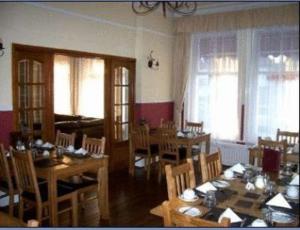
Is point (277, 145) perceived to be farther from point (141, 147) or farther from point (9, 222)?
point (9, 222)

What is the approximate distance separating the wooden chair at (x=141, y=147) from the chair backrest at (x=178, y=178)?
2337mm

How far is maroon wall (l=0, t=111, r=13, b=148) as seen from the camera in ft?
12.5

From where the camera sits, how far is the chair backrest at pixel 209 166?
2.88 meters

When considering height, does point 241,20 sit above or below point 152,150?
above

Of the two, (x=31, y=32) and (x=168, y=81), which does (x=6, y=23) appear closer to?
(x=31, y=32)

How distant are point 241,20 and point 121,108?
2591 mm

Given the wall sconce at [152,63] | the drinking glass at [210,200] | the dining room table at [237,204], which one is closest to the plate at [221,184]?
the dining room table at [237,204]

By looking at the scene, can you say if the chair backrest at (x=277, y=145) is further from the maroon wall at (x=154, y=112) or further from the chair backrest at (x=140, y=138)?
the maroon wall at (x=154, y=112)

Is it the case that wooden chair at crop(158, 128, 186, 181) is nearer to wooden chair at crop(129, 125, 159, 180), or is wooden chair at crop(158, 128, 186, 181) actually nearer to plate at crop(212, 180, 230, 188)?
wooden chair at crop(129, 125, 159, 180)

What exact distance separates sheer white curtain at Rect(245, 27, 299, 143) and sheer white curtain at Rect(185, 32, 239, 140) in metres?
0.32

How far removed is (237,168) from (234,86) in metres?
3.30

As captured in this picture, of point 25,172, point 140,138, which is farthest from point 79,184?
point 140,138

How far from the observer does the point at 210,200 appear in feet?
7.36

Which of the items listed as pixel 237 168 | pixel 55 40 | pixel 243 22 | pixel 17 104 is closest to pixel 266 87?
pixel 243 22
